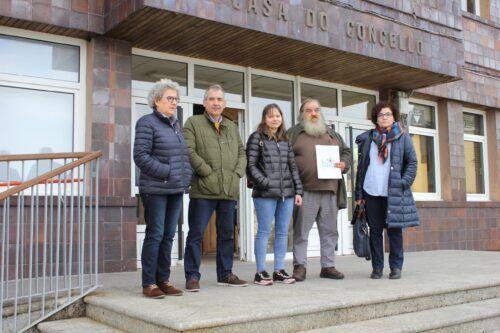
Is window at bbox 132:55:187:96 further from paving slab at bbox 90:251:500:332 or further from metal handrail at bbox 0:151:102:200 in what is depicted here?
metal handrail at bbox 0:151:102:200

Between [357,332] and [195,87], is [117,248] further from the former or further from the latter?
[357,332]

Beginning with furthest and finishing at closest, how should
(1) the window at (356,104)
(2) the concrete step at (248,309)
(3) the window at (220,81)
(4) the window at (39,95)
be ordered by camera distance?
(1) the window at (356,104) → (3) the window at (220,81) → (4) the window at (39,95) → (2) the concrete step at (248,309)

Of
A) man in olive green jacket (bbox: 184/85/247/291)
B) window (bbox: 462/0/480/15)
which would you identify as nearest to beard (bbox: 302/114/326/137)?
man in olive green jacket (bbox: 184/85/247/291)

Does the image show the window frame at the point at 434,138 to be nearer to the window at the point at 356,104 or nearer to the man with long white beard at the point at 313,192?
the window at the point at 356,104

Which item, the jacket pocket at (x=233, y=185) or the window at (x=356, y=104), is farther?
the window at (x=356, y=104)

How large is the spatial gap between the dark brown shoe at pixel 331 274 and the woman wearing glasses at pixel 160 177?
5.43ft

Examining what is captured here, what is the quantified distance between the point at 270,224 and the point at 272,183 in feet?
1.18

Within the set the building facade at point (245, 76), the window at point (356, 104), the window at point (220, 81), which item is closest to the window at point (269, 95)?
the building facade at point (245, 76)

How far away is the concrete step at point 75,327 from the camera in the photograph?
3.93 m

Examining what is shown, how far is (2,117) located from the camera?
5.97 meters

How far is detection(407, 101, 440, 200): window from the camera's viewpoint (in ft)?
31.8

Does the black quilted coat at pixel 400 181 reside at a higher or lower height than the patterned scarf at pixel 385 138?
lower

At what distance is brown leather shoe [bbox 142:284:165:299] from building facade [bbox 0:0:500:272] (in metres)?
1.43

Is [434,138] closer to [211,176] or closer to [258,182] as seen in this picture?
[258,182]
